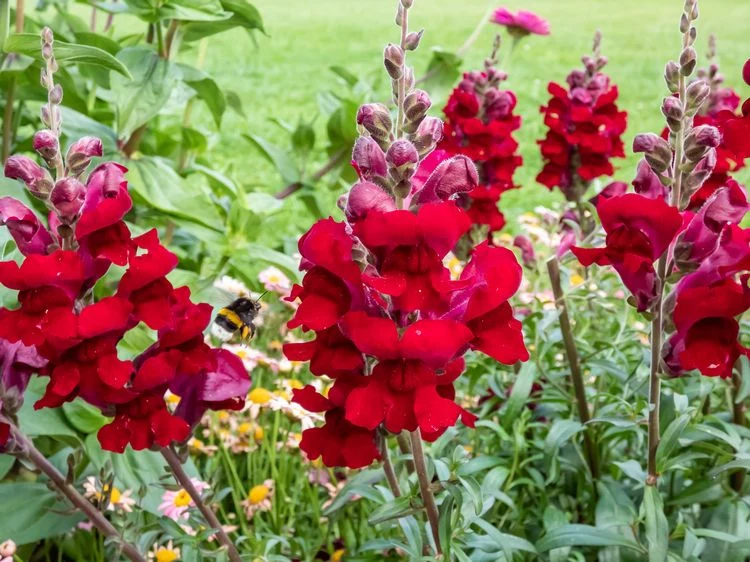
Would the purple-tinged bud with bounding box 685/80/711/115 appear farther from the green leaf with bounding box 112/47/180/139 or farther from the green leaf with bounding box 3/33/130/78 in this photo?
the green leaf with bounding box 112/47/180/139

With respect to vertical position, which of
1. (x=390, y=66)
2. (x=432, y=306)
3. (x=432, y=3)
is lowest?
(x=432, y=3)

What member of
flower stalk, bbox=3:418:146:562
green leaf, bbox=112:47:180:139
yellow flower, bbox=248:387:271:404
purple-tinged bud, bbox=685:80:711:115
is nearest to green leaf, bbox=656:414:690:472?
purple-tinged bud, bbox=685:80:711:115

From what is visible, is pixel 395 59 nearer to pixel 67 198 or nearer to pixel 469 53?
pixel 67 198

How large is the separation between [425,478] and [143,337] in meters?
0.75

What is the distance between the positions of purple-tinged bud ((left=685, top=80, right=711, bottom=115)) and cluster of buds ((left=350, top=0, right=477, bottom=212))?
36 centimetres

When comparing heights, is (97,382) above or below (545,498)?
above

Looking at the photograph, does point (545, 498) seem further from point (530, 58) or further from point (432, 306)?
point (530, 58)

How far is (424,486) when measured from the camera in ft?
4.27

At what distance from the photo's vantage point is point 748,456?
1.46 m

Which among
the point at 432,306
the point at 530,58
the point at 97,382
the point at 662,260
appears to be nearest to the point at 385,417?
the point at 432,306

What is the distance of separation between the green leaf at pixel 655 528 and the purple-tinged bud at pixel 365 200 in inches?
24.3

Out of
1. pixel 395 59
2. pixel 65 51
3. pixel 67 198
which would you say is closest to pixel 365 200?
pixel 395 59

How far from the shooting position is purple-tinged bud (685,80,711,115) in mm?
1315

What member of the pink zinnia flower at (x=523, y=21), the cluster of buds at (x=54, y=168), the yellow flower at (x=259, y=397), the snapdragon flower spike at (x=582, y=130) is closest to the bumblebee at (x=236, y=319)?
the cluster of buds at (x=54, y=168)
